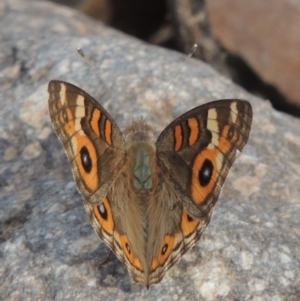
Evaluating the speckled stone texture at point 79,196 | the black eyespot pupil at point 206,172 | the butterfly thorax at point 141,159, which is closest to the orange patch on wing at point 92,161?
the butterfly thorax at point 141,159

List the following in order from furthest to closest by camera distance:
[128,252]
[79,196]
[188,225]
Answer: [79,196]
[188,225]
[128,252]

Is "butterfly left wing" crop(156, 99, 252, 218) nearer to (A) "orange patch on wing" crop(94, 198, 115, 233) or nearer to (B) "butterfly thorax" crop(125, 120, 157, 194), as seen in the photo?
(B) "butterfly thorax" crop(125, 120, 157, 194)

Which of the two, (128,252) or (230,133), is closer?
(128,252)

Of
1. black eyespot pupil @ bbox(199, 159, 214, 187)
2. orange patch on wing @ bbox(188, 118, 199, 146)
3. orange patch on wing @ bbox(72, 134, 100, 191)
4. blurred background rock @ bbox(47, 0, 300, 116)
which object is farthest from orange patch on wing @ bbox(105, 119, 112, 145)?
blurred background rock @ bbox(47, 0, 300, 116)

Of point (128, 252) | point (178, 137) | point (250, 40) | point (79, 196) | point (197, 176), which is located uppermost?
point (178, 137)

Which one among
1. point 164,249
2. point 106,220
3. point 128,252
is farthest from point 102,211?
point 164,249

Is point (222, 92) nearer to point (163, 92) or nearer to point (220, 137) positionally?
point (163, 92)

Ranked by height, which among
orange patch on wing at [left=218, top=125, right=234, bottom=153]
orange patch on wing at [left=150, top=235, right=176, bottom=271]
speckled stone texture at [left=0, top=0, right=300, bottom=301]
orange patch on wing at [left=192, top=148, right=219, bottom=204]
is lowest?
speckled stone texture at [left=0, top=0, right=300, bottom=301]

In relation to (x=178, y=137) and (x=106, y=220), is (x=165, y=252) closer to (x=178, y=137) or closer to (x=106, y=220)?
(x=106, y=220)

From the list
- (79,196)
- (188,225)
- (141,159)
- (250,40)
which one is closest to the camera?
(188,225)
